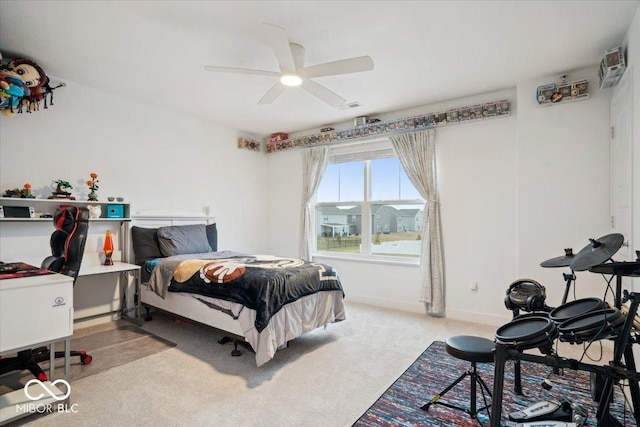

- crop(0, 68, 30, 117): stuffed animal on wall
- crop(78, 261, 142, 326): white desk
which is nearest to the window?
crop(78, 261, 142, 326): white desk

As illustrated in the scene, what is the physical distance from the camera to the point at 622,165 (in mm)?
2650

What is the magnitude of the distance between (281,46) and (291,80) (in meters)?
0.47

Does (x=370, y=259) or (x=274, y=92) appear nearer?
(x=274, y=92)

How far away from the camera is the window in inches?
177

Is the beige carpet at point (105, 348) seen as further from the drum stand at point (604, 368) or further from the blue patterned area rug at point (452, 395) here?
the drum stand at point (604, 368)

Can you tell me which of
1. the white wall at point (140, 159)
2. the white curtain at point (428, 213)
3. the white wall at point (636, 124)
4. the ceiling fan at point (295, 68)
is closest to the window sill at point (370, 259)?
the white curtain at point (428, 213)

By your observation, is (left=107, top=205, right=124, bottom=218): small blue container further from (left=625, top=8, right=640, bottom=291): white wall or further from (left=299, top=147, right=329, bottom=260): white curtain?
(left=625, top=8, right=640, bottom=291): white wall

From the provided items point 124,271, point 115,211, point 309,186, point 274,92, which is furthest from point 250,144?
point 124,271

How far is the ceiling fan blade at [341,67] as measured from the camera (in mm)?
2400

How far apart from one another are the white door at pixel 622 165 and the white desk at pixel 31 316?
12.8 feet

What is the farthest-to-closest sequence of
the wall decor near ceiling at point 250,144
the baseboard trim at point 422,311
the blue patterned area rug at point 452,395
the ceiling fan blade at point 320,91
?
the wall decor near ceiling at point 250,144, the baseboard trim at point 422,311, the ceiling fan blade at point 320,91, the blue patterned area rug at point 452,395

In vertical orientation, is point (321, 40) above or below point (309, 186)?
above

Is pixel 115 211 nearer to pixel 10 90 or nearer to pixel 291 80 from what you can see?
pixel 10 90

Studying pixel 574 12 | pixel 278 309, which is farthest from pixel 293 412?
pixel 574 12
